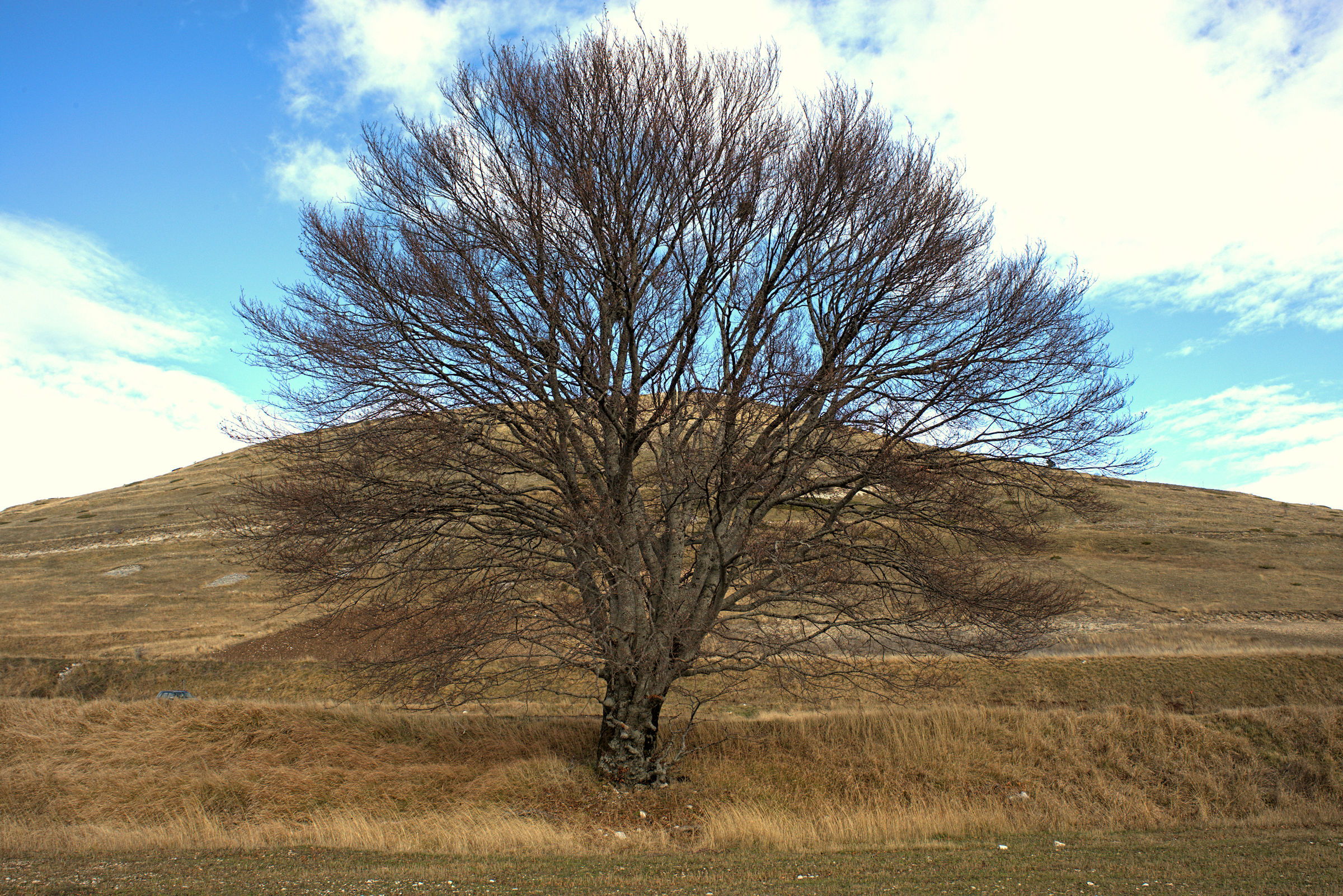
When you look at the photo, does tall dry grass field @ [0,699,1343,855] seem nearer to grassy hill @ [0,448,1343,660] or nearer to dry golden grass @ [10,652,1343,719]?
dry golden grass @ [10,652,1343,719]

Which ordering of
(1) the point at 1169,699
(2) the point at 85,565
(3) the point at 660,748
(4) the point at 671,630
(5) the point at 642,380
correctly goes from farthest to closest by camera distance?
1. (2) the point at 85,565
2. (1) the point at 1169,699
3. (3) the point at 660,748
4. (5) the point at 642,380
5. (4) the point at 671,630

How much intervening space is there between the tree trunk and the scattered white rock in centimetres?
3092

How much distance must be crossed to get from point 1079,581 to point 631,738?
2713 centimetres

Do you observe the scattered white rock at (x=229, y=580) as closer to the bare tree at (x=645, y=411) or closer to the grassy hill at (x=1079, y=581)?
the grassy hill at (x=1079, y=581)

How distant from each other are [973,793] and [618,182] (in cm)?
1024

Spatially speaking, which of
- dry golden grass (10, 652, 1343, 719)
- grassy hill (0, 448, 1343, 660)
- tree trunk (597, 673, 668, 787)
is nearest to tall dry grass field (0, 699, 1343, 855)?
tree trunk (597, 673, 668, 787)

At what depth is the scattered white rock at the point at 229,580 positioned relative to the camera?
116ft

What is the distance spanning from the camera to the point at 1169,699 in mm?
17422

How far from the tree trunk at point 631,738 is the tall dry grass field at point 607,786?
32 cm

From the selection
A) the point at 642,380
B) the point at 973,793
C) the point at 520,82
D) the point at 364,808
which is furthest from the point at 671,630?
the point at 520,82

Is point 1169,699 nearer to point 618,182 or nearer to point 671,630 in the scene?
point 671,630

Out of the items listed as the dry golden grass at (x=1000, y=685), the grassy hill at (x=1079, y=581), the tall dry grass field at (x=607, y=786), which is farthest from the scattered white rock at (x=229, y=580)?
the tall dry grass field at (x=607, y=786)

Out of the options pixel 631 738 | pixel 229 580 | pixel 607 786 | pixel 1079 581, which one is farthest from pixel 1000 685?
pixel 229 580

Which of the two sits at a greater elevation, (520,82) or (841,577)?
(520,82)
